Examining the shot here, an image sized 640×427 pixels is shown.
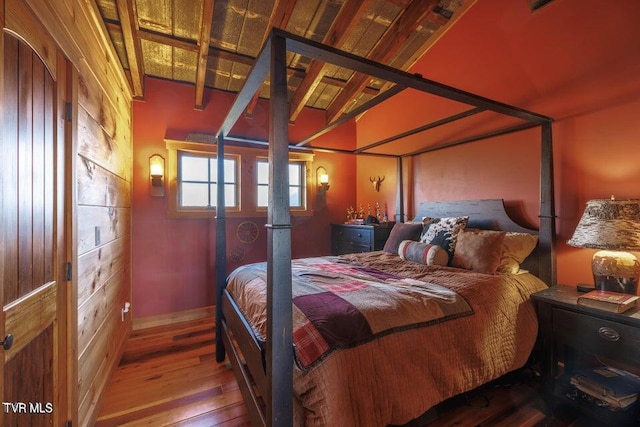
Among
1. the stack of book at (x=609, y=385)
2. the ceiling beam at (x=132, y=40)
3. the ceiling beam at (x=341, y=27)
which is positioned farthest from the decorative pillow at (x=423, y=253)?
the ceiling beam at (x=132, y=40)

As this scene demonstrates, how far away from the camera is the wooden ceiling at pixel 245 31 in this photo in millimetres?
2365

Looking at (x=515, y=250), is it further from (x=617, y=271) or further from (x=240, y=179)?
(x=240, y=179)

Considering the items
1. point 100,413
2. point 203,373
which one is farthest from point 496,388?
point 100,413

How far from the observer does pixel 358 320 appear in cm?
128

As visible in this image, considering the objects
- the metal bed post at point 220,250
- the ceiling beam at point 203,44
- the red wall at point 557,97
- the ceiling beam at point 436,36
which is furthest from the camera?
the ceiling beam at point 436,36

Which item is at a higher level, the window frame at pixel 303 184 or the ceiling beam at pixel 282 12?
the ceiling beam at pixel 282 12

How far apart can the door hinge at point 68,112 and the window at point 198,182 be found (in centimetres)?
203

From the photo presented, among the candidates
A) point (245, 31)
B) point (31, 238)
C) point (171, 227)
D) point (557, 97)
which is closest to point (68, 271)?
point (31, 238)

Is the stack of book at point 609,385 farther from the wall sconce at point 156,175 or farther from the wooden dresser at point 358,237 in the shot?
the wall sconce at point 156,175

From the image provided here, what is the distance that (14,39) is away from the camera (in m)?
0.94

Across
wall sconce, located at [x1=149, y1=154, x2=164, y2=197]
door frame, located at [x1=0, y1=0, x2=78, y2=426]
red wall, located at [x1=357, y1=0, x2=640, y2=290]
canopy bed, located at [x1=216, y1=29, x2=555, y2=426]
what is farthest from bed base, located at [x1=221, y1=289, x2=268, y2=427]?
red wall, located at [x1=357, y1=0, x2=640, y2=290]

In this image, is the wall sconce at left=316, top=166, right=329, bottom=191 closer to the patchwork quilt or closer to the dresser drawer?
the dresser drawer

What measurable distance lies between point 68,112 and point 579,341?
3.07 meters

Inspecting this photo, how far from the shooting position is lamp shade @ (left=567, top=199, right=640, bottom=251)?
1.51m
